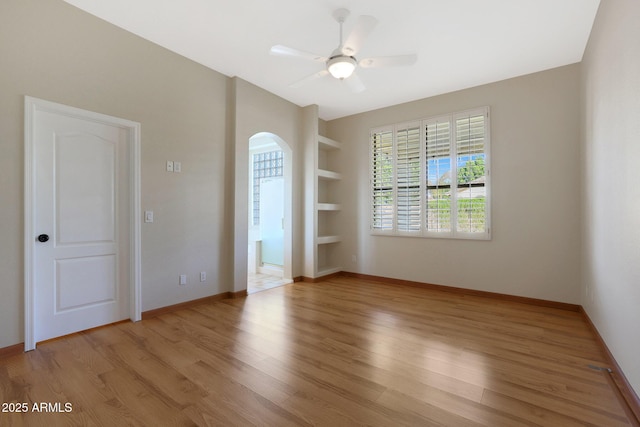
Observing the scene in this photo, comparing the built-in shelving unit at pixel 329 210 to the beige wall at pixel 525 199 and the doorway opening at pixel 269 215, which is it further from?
the beige wall at pixel 525 199

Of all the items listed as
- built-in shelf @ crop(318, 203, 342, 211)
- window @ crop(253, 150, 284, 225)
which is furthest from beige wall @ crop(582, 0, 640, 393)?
window @ crop(253, 150, 284, 225)

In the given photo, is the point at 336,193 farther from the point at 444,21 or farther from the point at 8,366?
the point at 8,366

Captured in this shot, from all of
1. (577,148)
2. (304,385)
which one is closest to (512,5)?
(577,148)

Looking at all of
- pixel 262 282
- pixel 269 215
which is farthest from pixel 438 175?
pixel 262 282

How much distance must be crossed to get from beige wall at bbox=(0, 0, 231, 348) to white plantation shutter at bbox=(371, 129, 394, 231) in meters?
2.59

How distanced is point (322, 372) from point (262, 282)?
3.09 metres

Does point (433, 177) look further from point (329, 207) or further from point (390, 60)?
point (390, 60)

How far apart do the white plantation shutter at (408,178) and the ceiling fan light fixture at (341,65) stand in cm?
239

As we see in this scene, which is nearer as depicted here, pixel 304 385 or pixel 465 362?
pixel 304 385

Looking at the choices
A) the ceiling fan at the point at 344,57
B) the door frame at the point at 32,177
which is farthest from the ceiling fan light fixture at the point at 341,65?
the door frame at the point at 32,177

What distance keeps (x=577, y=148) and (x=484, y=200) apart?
1.18 metres

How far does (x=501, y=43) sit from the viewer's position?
3.17m

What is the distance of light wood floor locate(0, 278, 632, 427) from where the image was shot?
170 centimetres

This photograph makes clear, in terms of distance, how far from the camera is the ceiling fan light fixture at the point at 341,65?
8.58ft
